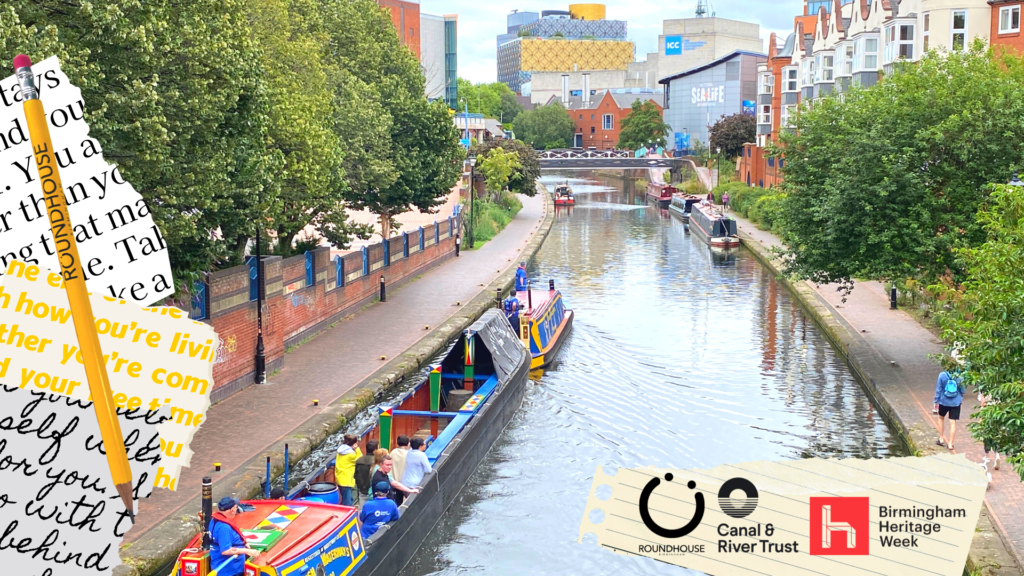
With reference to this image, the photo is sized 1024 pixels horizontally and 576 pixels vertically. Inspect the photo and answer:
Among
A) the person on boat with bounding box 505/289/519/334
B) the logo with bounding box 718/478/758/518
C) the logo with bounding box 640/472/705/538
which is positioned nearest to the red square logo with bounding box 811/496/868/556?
the logo with bounding box 718/478/758/518

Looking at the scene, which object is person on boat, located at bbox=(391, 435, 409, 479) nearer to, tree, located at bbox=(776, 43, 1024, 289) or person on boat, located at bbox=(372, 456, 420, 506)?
person on boat, located at bbox=(372, 456, 420, 506)

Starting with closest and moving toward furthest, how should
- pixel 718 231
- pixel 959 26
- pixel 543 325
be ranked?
pixel 543 325
pixel 959 26
pixel 718 231

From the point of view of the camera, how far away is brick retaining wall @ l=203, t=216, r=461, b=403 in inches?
778

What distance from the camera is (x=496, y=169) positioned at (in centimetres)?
6131

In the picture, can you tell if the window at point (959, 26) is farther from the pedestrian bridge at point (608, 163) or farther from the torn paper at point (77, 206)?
the pedestrian bridge at point (608, 163)

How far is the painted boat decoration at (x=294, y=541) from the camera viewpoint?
10500 millimetres

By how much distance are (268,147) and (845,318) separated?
16.3 meters

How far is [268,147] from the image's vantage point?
2122cm

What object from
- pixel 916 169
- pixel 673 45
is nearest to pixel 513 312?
pixel 916 169

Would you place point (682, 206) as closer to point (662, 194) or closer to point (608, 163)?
point (662, 194)

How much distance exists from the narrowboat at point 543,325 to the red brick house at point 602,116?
125 m

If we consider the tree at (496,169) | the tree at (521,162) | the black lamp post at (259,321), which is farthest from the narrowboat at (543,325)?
the tree at (521,162)

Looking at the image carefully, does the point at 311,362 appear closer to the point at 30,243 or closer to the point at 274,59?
the point at 274,59

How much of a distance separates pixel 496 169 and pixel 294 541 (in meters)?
51.1
